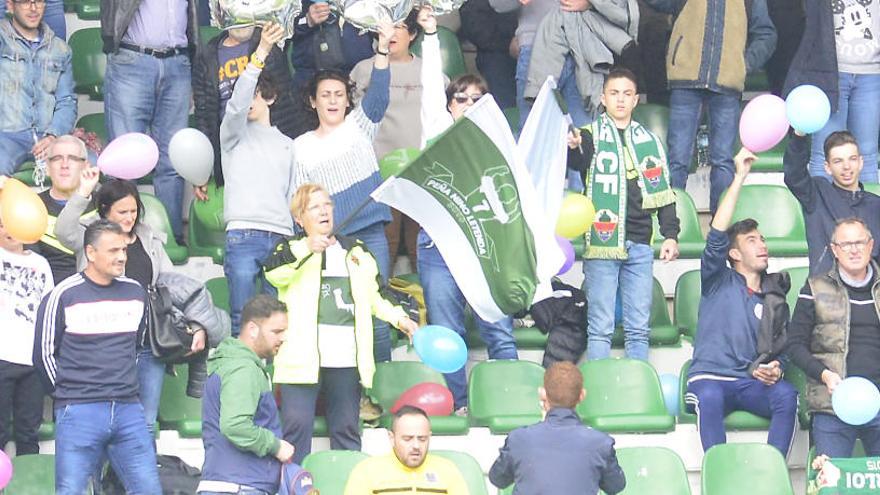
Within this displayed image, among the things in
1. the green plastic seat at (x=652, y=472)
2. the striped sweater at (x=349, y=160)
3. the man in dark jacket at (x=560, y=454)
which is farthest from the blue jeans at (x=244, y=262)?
the man in dark jacket at (x=560, y=454)

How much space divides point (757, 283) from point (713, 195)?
1.69 meters

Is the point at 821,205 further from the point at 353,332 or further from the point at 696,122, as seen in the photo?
the point at 353,332

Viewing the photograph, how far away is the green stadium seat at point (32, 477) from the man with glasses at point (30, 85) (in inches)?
87.9

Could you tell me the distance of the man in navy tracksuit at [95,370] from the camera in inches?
374

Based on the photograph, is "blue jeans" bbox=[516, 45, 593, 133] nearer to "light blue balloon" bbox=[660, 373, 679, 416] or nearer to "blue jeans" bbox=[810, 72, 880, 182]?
"blue jeans" bbox=[810, 72, 880, 182]

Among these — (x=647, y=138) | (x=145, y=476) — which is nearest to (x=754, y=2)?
(x=647, y=138)

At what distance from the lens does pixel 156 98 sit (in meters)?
12.0

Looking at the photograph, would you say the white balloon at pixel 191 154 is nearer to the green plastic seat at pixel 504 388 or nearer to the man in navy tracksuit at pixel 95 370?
the man in navy tracksuit at pixel 95 370

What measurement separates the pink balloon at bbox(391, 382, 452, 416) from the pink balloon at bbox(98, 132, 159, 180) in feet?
5.31

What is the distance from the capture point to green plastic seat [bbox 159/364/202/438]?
34.7 ft

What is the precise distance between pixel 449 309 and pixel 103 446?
80.7 inches

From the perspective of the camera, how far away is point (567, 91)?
Result: 12211 mm

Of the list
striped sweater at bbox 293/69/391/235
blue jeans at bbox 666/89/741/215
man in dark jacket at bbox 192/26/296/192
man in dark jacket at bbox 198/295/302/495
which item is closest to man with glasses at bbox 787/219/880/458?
blue jeans at bbox 666/89/741/215

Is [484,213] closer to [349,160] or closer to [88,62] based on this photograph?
[349,160]
